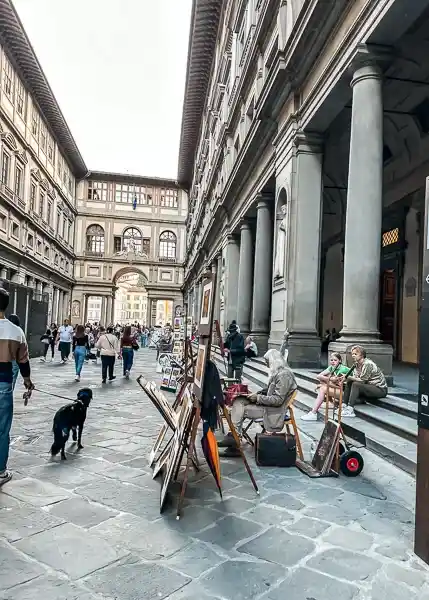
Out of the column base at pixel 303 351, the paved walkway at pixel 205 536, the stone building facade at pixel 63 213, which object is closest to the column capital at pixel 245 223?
the column base at pixel 303 351

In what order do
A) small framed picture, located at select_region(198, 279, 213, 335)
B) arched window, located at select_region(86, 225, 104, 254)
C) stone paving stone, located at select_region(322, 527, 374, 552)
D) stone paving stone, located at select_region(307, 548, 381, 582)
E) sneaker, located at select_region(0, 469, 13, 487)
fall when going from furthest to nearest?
arched window, located at select_region(86, 225, 104, 254) < sneaker, located at select_region(0, 469, 13, 487) < small framed picture, located at select_region(198, 279, 213, 335) < stone paving stone, located at select_region(322, 527, 374, 552) < stone paving stone, located at select_region(307, 548, 381, 582)

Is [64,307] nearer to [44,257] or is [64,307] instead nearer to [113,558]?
[44,257]

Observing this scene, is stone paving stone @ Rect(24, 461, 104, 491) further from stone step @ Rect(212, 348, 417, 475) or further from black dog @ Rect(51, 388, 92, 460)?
stone step @ Rect(212, 348, 417, 475)

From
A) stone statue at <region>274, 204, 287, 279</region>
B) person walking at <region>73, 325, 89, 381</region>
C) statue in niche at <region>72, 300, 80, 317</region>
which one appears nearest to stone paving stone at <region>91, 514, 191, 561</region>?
stone statue at <region>274, 204, 287, 279</region>

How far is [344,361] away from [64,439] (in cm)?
429

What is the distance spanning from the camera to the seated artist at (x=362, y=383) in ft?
20.5

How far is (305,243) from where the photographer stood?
1031 cm

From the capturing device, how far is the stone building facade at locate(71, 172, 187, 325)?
49562 mm

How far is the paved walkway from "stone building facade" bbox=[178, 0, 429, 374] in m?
3.68

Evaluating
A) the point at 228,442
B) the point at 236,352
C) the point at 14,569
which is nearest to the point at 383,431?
the point at 228,442

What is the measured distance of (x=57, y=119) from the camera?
36219 mm

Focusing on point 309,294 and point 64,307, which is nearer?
point 309,294

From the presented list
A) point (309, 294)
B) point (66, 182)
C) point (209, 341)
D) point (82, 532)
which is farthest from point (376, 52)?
point (66, 182)

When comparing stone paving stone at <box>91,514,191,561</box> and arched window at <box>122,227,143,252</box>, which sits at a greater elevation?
arched window at <box>122,227,143,252</box>
